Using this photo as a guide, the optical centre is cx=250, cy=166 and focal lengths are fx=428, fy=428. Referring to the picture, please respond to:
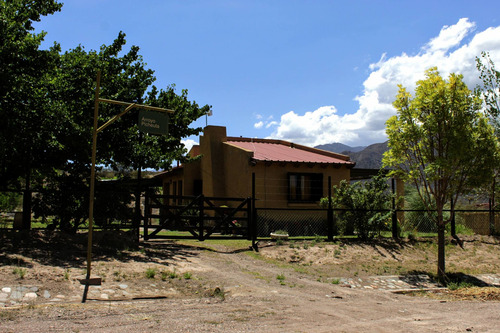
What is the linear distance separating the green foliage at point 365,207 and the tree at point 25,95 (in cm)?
1023

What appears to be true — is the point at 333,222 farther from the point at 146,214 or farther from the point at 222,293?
the point at 222,293

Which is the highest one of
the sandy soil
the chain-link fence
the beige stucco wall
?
the beige stucco wall

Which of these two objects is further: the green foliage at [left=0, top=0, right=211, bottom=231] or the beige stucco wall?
the beige stucco wall

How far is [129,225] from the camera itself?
46.9 ft

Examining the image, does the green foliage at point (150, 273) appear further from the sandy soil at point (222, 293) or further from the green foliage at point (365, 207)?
the green foliage at point (365, 207)

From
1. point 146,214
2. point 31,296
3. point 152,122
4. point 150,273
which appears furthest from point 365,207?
point 31,296

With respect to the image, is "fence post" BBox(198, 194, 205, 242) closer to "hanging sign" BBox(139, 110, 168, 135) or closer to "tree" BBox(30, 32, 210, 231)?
"tree" BBox(30, 32, 210, 231)

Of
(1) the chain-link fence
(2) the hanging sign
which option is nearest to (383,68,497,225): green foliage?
(1) the chain-link fence

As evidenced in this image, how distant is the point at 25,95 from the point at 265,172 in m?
11.4

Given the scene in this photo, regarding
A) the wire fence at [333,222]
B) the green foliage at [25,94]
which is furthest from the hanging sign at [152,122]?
the wire fence at [333,222]

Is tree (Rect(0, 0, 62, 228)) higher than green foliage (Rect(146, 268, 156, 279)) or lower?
higher

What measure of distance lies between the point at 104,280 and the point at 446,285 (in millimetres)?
9079

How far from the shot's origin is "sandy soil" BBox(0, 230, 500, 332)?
6.73m

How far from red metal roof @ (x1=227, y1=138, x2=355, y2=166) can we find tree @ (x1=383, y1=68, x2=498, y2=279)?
8299 mm
